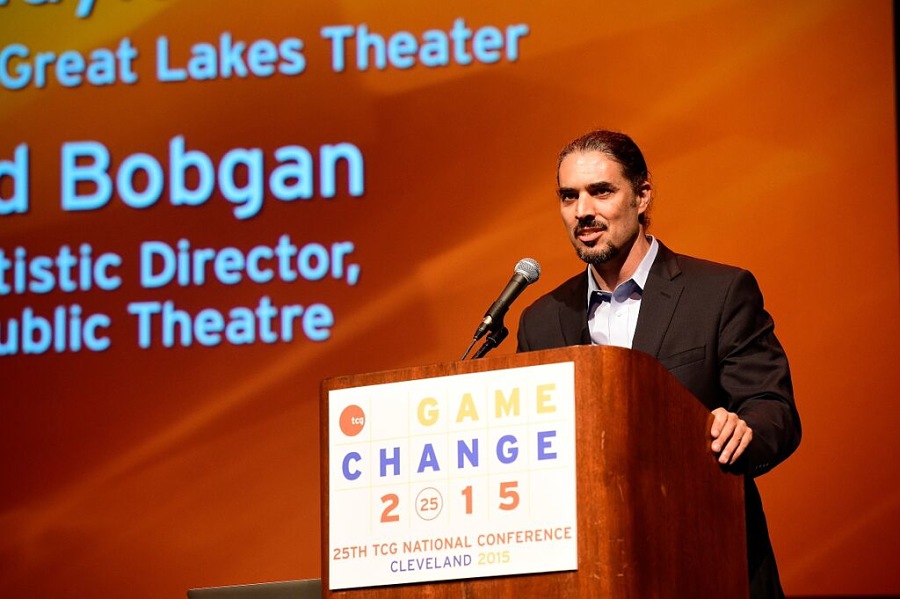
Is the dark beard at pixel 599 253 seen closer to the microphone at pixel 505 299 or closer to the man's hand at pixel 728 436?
the microphone at pixel 505 299

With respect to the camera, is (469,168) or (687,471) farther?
(469,168)

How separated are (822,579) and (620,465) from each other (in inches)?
98.4

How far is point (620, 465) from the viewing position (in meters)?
2.20

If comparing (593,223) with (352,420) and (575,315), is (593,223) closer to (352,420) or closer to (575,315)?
(575,315)

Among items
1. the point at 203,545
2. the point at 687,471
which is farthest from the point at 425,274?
the point at 687,471

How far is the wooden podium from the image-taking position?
7.13ft

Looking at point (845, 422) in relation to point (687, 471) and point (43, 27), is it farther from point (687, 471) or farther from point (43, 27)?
point (43, 27)

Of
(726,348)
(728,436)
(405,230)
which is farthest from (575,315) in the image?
(405,230)

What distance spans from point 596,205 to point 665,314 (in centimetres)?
29

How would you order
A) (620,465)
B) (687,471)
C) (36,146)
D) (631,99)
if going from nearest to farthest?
(620,465) < (687,471) < (631,99) < (36,146)

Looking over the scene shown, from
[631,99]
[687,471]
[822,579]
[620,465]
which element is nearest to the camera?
[620,465]

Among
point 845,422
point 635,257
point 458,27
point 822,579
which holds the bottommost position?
point 822,579

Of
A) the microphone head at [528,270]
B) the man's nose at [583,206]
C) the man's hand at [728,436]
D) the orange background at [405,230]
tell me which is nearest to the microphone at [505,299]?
the microphone head at [528,270]

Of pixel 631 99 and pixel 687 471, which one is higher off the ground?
pixel 631 99
